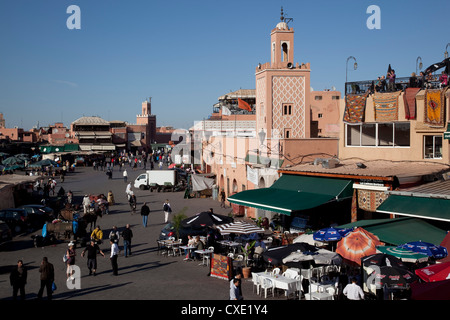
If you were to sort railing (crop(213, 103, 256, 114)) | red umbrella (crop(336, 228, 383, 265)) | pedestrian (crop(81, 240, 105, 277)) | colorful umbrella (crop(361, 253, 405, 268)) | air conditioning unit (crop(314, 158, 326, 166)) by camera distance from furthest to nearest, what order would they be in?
railing (crop(213, 103, 256, 114)), air conditioning unit (crop(314, 158, 326, 166)), pedestrian (crop(81, 240, 105, 277)), red umbrella (crop(336, 228, 383, 265)), colorful umbrella (crop(361, 253, 405, 268))

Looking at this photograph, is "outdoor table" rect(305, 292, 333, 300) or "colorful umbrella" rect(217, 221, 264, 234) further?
"colorful umbrella" rect(217, 221, 264, 234)

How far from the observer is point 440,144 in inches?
741

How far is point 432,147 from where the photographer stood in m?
19.0

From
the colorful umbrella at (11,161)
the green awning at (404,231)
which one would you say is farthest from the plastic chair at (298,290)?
the colorful umbrella at (11,161)

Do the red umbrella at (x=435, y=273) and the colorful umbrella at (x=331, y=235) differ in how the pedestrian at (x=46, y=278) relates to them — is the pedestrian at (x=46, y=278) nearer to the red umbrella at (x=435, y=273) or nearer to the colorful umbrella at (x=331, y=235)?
the colorful umbrella at (x=331, y=235)

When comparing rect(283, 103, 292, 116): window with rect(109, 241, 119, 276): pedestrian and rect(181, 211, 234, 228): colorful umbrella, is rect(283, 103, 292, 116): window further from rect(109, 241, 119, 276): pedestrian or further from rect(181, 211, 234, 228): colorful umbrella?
rect(109, 241, 119, 276): pedestrian

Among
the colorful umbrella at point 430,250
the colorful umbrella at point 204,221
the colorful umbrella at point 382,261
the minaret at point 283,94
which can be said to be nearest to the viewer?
the colorful umbrella at point 382,261

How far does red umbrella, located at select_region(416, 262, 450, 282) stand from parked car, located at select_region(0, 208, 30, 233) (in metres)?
18.9

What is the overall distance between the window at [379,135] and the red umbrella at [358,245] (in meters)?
7.33

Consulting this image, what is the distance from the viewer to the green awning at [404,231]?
14.5m

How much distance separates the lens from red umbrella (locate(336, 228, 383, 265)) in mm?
13406

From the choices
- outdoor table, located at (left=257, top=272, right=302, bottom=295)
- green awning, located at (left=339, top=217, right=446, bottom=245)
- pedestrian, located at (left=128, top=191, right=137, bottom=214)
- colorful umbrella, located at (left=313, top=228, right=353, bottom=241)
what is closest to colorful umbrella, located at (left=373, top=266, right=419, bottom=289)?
outdoor table, located at (left=257, top=272, right=302, bottom=295)

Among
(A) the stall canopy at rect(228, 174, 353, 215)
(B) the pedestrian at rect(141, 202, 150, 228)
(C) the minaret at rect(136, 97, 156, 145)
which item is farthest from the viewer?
(C) the minaret at rect(136, 97, 156, 145)
